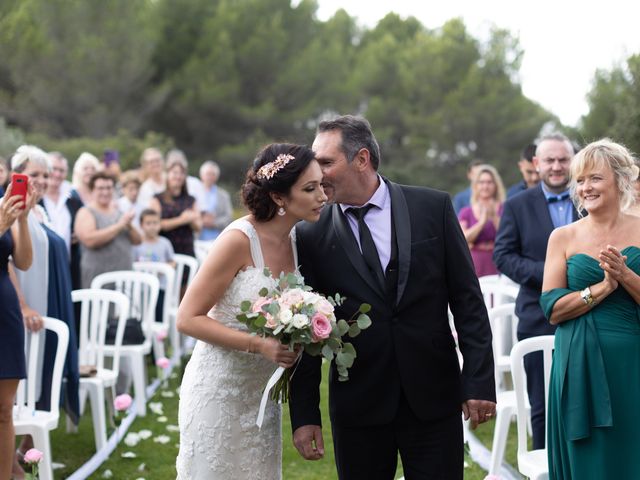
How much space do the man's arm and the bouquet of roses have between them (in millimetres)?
2443

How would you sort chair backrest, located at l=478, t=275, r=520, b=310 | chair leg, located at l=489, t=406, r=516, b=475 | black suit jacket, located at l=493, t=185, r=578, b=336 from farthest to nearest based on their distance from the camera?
chair backrest, located at l=478, t=275, r=520, b=310 < black suit jacket, located at l=493, t=185, r=578, b=336 < chair leg, located at l=489, t=406, r=516, b=475

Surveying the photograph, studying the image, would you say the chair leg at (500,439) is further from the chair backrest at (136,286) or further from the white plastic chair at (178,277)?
the white plastic chair at (178,277)

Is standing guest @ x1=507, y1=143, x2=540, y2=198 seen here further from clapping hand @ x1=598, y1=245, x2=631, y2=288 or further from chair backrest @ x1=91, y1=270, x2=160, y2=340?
clapping hand @ x1=598, y1=245, x2=631, y2=288

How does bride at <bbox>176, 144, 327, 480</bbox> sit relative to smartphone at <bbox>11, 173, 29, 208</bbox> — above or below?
below

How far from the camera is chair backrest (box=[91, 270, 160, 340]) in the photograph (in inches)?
331

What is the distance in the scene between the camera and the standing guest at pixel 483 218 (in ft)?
29.9

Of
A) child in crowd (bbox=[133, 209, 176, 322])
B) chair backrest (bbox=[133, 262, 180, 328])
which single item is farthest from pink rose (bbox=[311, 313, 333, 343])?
child in crowd (bbox=[133, 209, 176, 322])

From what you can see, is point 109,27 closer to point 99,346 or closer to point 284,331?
point 99,346

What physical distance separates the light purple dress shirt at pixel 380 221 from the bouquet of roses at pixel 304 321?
0.92ft

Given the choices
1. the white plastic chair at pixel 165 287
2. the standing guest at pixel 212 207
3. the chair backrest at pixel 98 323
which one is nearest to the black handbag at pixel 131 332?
the chair backrest at pixel 98 323

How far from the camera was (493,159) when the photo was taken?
37.1 metres

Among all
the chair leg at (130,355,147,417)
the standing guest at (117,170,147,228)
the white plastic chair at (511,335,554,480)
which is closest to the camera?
the white plastic chair at (511,335,554,480)

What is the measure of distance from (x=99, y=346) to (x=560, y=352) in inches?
163

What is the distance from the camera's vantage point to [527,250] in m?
5.79
